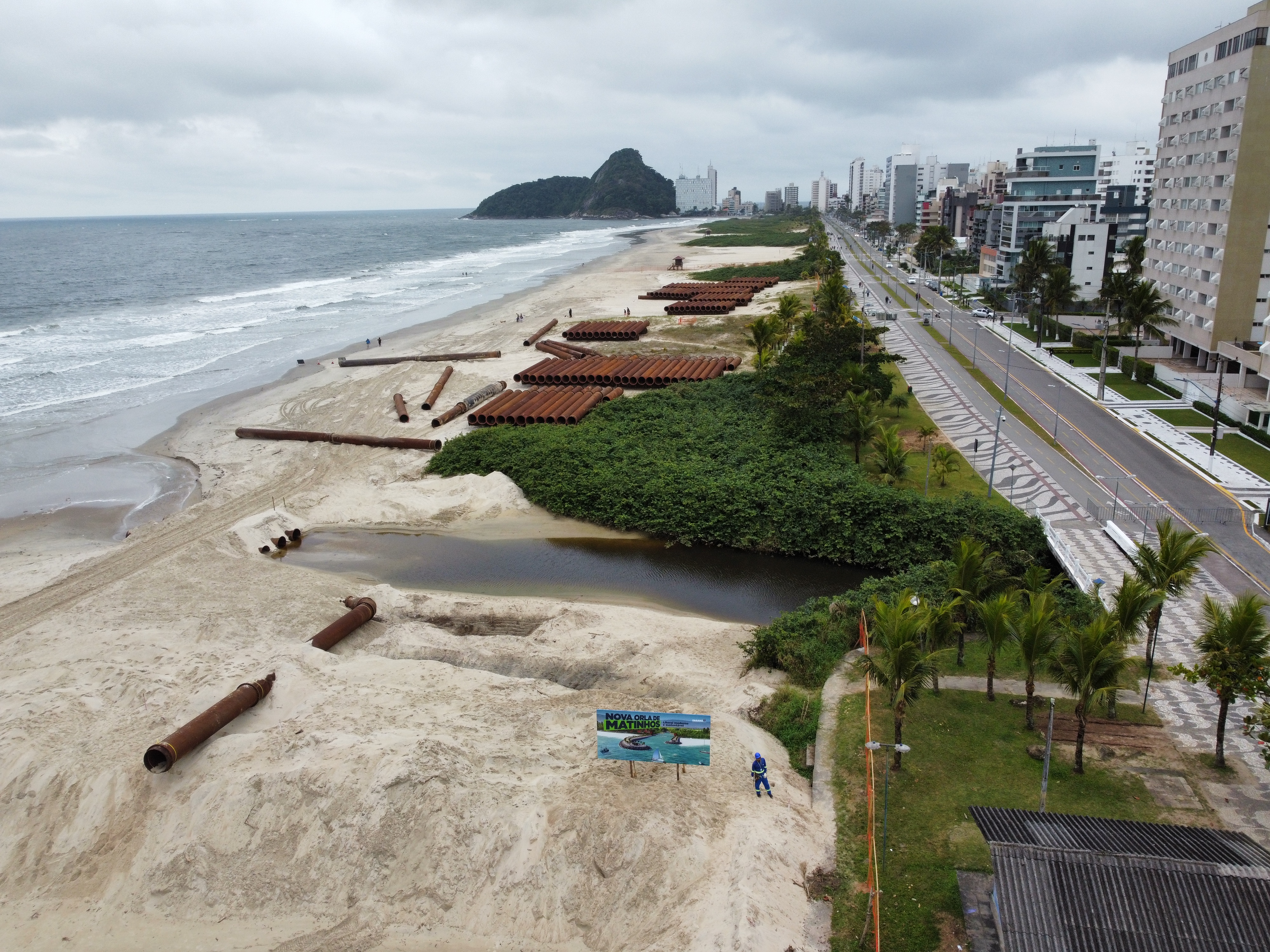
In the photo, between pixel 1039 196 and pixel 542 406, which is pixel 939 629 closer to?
pixel 542 406

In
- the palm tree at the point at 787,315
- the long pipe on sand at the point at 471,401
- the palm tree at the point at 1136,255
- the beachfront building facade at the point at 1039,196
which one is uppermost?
the beachfront building facade at the point at 1039,196

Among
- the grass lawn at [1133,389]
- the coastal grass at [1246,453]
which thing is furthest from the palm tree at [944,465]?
the grass lawn at [1133,389]

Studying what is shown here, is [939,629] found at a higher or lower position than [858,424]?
lower

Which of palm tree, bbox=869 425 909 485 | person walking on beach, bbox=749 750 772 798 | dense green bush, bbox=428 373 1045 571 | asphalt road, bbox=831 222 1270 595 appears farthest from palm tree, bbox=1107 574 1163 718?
palm tree, bbox=869 425 909 485

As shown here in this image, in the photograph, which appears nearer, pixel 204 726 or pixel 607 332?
pixel 204 726

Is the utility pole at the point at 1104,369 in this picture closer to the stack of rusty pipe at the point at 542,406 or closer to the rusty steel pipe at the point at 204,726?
the stack of rusty pipe at the point at 542,406

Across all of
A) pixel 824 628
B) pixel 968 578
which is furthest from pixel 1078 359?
pixel 824 628
